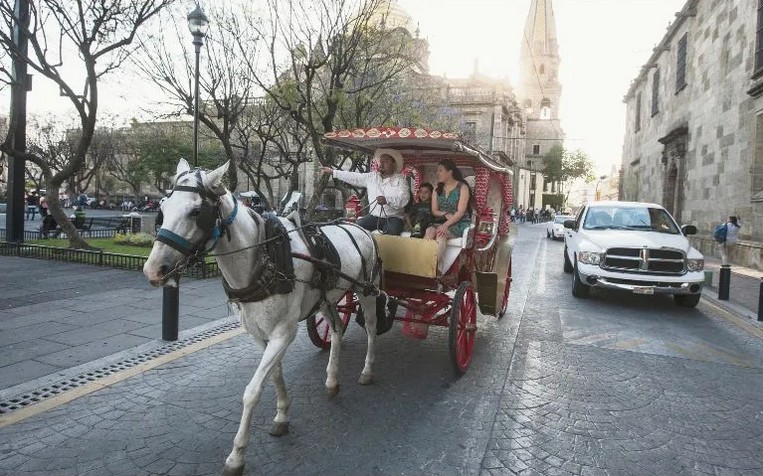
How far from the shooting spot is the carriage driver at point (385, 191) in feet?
18.4

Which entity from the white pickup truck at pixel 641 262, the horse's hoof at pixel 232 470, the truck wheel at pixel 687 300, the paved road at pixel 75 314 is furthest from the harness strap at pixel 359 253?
the truck wheel at pixel 687 300

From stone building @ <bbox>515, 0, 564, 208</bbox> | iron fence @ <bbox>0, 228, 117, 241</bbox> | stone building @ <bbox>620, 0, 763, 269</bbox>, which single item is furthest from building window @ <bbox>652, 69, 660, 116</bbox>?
stone building @ <bbox>515, 0, 564, 208</bbox>

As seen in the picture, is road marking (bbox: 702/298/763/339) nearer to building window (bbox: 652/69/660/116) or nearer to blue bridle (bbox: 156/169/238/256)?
blue bridle (bbox: 156/169/238/256)

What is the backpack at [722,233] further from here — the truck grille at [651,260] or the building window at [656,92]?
the building window at [656,92]

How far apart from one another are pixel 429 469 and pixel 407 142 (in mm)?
3215

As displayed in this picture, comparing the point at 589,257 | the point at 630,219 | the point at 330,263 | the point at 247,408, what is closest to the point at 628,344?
the point at 589,257

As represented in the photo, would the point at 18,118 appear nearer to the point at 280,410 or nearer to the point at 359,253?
the point at 359,253

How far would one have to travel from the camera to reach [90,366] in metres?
5.21

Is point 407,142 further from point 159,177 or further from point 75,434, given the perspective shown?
point 159,177

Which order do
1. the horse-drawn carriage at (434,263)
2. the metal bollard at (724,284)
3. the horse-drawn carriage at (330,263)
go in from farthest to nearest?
the metal bollard at (724,284), the horse-drawn carriage at (434,263), the horse-drawn carriage at (330,263)

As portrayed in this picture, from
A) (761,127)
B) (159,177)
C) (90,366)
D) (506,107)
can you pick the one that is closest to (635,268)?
(90,366)

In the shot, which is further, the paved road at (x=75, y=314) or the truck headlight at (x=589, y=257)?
the truck headlight at (x=589, y=257)

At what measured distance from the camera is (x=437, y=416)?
4.25 meters

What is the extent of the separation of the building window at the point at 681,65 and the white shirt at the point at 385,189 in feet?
78.0
